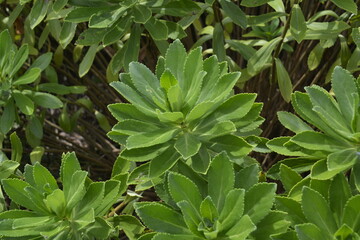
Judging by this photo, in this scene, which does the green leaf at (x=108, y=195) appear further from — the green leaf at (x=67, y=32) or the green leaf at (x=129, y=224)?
the green leaf at (x=67, y=32)

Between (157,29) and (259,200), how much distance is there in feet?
2.58

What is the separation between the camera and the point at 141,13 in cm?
157

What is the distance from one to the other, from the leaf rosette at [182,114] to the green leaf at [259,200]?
0.11 meters

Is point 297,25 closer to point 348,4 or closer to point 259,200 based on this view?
point 348,4

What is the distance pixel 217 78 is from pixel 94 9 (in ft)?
1.86

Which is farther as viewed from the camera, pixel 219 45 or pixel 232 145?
pixel 219 45

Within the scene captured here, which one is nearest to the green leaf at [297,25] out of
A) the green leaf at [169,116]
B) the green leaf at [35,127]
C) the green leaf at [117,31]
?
the green leaf at [117,31]

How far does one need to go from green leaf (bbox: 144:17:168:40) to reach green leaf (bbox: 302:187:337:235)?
80cm

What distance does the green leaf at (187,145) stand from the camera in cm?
104

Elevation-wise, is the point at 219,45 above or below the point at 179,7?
below

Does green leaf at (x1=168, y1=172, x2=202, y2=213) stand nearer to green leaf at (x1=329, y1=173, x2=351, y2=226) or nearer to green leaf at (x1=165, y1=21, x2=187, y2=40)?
green leaf at (x1=329, y1=173, x2=351, y2=226)

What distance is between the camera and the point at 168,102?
1107mm

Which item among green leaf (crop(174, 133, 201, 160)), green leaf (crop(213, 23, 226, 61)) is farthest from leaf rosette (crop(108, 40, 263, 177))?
green leaf (crop(213, 23, 226, 61))

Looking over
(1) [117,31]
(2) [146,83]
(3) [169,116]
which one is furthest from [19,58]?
(3) [169,116]
